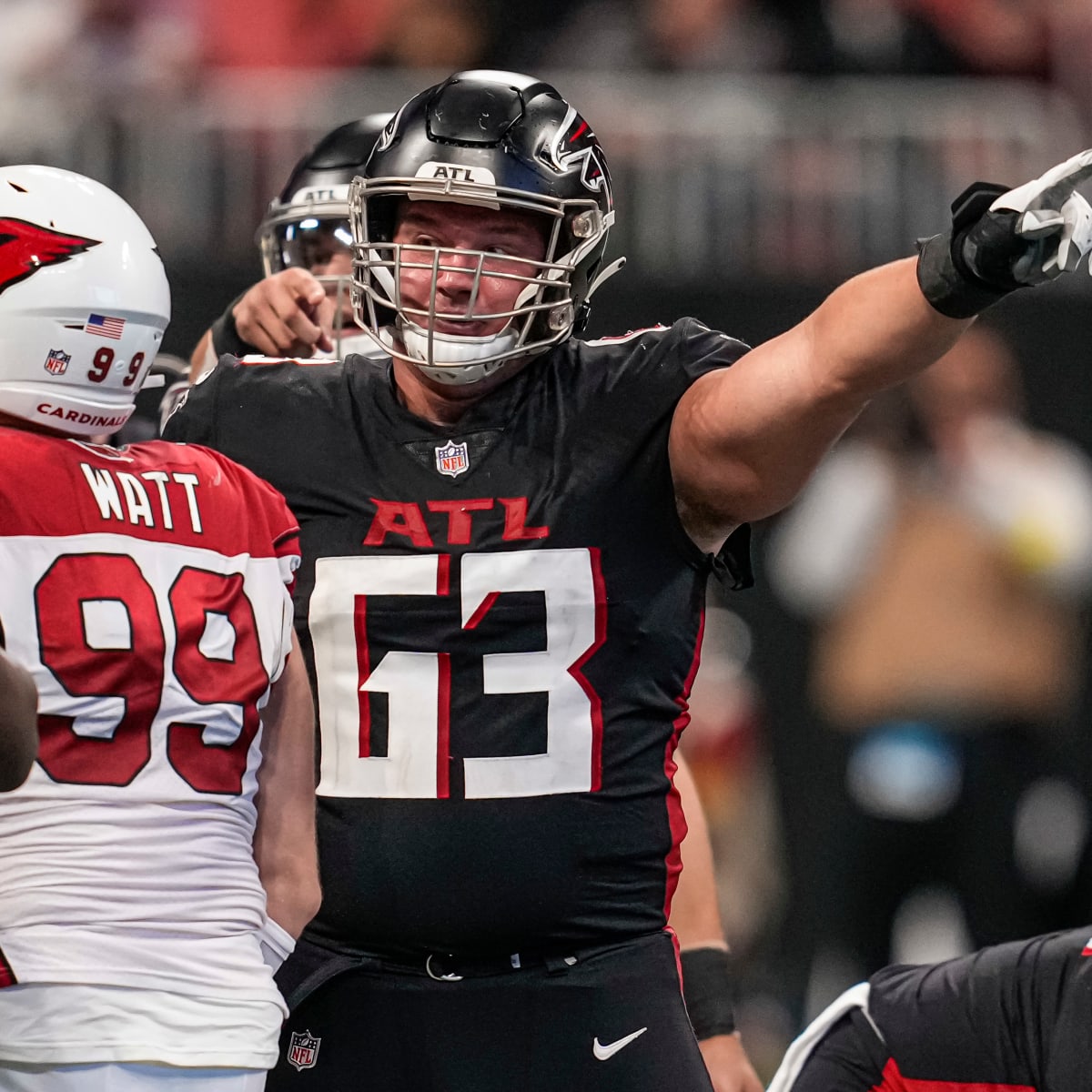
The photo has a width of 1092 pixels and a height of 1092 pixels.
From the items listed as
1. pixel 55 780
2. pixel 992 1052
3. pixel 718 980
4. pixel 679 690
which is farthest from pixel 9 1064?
pixel 992 1052

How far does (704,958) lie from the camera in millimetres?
3344

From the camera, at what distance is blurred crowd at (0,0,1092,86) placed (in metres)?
8.00

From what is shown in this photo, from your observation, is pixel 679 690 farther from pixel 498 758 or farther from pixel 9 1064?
pixel 9 1064

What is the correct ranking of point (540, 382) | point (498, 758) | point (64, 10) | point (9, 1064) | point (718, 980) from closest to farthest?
point (9, 1064)
point (498, 758)
point (540, 382)
point (718, 980)
point (64, 10)

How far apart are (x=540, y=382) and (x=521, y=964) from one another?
864mm

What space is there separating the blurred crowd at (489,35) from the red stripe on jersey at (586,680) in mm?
5506

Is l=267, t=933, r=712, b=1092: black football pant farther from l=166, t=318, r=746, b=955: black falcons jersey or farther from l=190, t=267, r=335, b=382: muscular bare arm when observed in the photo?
l=190, t=267, r=335, b=382: muscular bare arm

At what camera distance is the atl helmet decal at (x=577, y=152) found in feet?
10.00

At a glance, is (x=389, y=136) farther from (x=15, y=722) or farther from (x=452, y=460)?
(x=15, y=722)

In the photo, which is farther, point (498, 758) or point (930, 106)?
point (930, 106)

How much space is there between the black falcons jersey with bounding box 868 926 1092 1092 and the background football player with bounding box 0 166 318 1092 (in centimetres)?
143

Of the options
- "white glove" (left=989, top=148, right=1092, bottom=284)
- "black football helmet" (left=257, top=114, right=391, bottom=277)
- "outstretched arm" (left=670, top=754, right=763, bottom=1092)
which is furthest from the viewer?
"black football helmet" (left=257, top=114, right=391, bottom=277)

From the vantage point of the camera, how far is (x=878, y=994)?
142 inches

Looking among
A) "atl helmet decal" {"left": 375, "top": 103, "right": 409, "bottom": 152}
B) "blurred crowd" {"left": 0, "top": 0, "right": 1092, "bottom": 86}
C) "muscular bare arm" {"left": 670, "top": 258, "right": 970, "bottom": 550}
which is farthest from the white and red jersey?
"blurred crowd" {"left": 0, "top": 0, "right": 1092, "bottom": 86}
